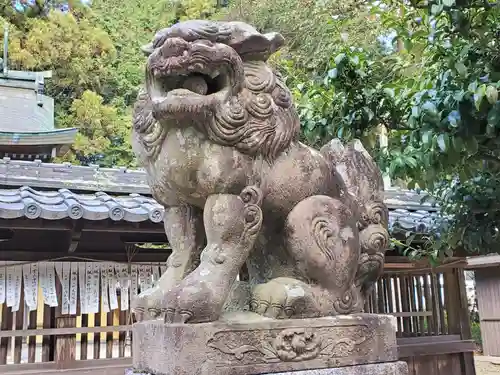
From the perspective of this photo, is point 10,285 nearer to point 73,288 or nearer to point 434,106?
point 73,288

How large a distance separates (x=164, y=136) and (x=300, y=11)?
12379 mm

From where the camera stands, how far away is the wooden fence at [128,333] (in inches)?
207

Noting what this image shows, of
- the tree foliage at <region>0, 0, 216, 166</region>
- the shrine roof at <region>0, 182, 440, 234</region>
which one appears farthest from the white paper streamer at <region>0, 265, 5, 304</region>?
the tree foliage at <region>0, 0, 216, 166</region>

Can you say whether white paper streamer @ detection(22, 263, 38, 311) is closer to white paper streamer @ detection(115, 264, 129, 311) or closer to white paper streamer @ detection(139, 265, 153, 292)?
white paper streamer @ detection(115, 264, 129, 311)

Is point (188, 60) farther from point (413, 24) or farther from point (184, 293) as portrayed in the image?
point (413, 24)

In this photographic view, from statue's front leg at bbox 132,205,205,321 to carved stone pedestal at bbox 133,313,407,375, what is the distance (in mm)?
94

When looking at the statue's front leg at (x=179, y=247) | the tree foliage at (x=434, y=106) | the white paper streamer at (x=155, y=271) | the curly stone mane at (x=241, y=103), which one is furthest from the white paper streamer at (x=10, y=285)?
the curly stone mane at (x=241, y=103)

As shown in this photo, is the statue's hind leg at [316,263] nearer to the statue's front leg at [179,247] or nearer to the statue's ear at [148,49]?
the statue's front leg at [179,247]

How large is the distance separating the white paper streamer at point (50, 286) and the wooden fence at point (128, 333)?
15 cm

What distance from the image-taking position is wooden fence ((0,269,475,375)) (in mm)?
5246

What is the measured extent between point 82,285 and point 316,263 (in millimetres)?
4084

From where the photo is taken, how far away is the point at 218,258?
194 cm

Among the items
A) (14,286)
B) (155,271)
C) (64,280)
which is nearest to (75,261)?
(64,280)

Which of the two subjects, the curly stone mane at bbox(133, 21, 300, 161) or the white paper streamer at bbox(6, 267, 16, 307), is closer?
the curly stone mane at bbox(133, 21, 300, 161)
